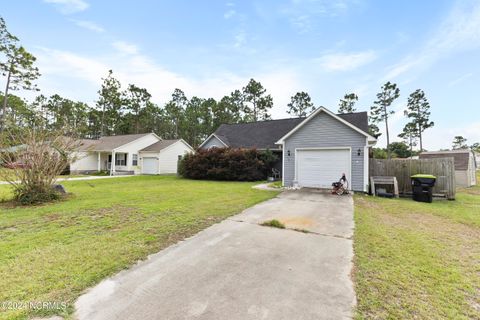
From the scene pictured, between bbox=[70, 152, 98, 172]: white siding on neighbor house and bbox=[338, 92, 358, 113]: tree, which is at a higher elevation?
bbox=[338, 92, 358, 113]: tree

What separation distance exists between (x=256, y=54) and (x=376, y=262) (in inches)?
610

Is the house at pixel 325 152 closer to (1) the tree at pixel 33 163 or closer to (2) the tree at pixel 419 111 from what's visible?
(1) the tree at pixel 33 163

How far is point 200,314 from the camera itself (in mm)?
2123

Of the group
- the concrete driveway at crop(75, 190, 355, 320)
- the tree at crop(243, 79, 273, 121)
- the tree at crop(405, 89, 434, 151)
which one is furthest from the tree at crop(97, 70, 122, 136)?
the tree at crop(405, 89, 434, 151)

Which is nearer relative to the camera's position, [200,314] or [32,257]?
[200,314]

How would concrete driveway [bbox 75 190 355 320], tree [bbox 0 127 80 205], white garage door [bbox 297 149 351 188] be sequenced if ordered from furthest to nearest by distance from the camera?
white garage door [bbox 297 149 351 188], tree [bbox 0 127 80 205], concrete driveway [bbox 75 190 355 320]

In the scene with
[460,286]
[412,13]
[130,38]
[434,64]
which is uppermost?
[130,38]

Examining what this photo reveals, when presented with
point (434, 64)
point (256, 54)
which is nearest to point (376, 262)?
point (434, 64)

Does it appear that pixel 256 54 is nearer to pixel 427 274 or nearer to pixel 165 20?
pixel 165 20

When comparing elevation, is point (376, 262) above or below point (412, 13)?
below

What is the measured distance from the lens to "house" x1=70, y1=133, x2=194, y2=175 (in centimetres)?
2225

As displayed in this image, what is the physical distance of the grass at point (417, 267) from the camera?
228 cm

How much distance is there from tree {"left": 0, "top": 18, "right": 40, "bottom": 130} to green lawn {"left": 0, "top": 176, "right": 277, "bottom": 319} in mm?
23361

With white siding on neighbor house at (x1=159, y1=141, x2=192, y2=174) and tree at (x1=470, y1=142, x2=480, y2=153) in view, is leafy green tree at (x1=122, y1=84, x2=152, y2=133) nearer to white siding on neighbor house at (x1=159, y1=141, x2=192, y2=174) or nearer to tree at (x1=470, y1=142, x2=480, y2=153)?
white siding on neighbor house at (x1=159, y1=141, x2=192, y2=174)
